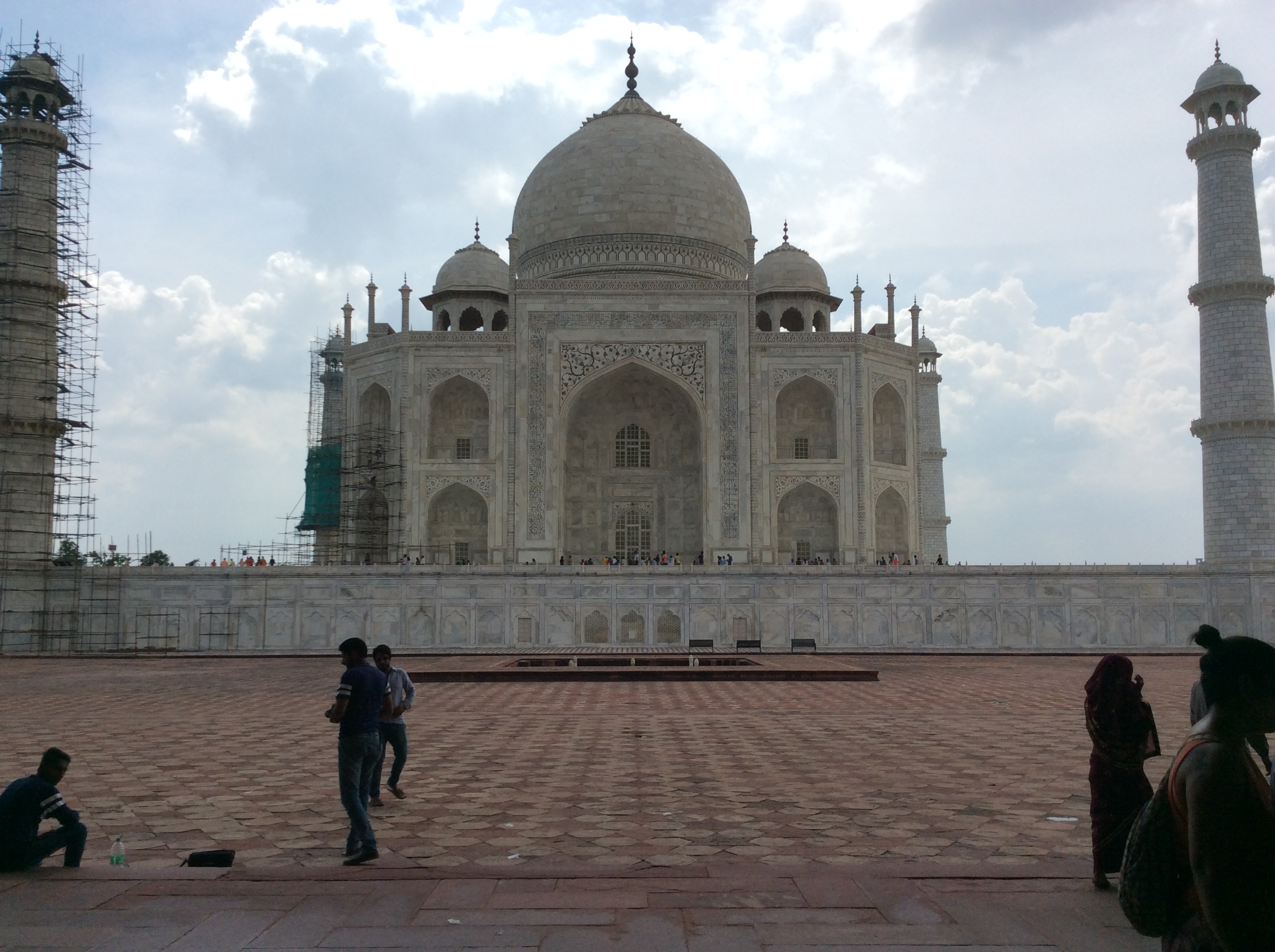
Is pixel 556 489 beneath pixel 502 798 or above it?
above

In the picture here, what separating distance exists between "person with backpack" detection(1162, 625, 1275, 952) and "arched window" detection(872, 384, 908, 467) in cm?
2592

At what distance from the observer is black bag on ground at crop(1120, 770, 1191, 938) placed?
249 cm

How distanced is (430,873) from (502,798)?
5.44 ft

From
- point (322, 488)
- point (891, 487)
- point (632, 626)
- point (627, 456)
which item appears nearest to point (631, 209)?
point (627, 456)

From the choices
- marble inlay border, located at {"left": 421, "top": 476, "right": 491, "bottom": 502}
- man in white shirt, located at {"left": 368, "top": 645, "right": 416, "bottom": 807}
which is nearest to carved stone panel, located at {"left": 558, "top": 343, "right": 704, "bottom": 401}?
marble inlay border, located at {"left": 421, "top": 476, "right": 491, "bottom": 502}

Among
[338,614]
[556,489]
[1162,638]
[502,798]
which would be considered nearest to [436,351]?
[556,489]

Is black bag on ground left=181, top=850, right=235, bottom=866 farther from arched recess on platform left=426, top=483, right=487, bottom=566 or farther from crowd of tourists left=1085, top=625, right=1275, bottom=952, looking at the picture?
arched recess on platform left=426, top=483, right=487, bottom=566

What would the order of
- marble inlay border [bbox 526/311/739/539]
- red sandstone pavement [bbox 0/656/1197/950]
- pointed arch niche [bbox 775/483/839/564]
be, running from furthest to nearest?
pointed arch niche [bbox 775/483/839/564], marble inlay border [bbox 526/311/739/539], red sandstone pavement [bbox 0/656/1197/950]

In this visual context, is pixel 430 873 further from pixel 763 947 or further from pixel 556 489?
pixel 556 489

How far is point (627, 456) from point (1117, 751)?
79.1 ft

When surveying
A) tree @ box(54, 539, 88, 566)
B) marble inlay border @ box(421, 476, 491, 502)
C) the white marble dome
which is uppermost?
the white marble dome

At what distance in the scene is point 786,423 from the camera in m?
27.7

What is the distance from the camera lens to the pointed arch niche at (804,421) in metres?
27.4

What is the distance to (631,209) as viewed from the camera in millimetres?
30281
